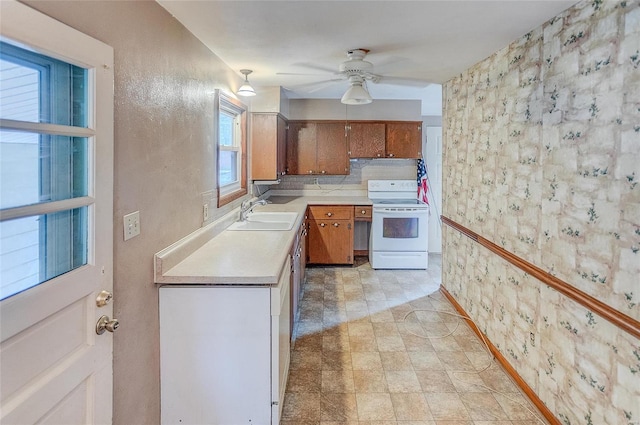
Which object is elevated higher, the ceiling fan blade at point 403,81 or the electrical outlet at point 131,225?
the ceiling fan blade at point 403,81

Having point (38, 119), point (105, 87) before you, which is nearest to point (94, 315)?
point (38, 119)

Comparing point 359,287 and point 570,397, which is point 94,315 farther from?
point 359,287

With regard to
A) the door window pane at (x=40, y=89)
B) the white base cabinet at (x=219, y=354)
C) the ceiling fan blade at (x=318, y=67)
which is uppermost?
the ceiling fan blade at (x=318, y=67)

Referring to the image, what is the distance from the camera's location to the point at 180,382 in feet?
6.47

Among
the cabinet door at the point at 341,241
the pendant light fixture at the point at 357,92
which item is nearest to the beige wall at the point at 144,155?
the pendant light fixture at the point at 357,92

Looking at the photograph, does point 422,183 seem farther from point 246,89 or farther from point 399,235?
point 246,89

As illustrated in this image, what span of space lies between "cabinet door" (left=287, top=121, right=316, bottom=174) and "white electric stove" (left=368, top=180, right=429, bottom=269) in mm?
1080

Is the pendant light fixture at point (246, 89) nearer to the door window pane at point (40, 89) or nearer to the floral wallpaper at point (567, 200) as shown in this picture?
the floral wallpaper at point (567, 200)

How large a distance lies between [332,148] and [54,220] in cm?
437

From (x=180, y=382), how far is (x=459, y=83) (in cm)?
330

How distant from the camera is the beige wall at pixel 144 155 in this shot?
5.06 ft

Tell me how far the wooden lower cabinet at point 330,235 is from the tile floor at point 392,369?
1.00m

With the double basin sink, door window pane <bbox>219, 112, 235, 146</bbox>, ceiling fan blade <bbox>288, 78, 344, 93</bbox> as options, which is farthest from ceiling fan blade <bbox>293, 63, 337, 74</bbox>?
the double basin sink

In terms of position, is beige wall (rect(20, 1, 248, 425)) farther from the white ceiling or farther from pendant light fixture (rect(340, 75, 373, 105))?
pendant light fixture (rect(340, 75, 373, 105))
